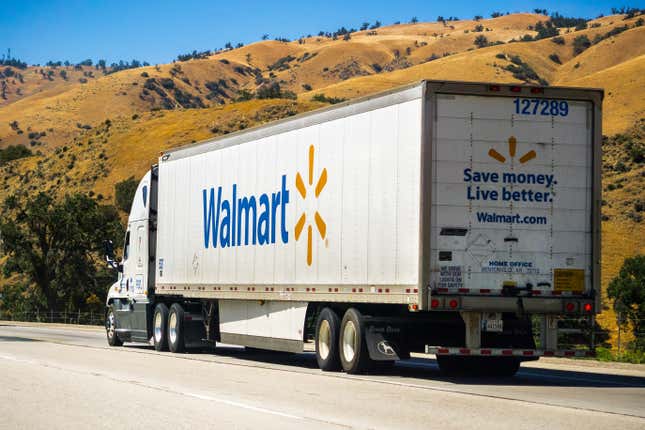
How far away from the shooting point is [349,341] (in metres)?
19.4

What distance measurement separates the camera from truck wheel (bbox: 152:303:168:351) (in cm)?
2686

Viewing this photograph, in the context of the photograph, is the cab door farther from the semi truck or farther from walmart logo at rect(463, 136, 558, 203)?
walmart logo at rect(463, 136, 558, 203)

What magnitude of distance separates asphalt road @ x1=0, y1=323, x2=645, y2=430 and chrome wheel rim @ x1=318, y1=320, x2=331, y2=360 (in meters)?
0.36

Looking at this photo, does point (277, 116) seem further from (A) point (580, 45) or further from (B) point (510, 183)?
(B) point (510, 183)

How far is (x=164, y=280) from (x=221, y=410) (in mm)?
14532

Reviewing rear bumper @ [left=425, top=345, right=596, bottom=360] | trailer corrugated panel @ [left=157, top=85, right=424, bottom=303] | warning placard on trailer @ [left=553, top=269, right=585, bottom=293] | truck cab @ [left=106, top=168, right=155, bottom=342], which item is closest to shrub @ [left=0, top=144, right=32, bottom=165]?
truck cab @ [left=106, top=168, right=155, bottom=342]

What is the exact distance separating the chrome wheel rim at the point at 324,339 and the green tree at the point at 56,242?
5269cm

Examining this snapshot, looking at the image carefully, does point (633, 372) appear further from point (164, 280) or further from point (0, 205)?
point (0, 205)

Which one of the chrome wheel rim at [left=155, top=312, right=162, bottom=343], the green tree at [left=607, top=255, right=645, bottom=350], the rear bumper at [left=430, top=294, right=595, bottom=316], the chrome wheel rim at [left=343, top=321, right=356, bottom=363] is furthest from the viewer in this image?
the green tree at [left=607, top=255, right=645, bottom=350]

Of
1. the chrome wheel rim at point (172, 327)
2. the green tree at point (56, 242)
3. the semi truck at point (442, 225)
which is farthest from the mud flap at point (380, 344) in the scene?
the green tree at point (56, 242)

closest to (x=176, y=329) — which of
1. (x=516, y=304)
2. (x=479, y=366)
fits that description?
(x=479, y=366)

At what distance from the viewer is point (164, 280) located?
27.4 meters

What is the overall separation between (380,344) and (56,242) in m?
57.0

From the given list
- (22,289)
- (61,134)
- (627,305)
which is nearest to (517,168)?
(627,305)
